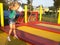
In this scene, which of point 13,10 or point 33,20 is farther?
point 33,20

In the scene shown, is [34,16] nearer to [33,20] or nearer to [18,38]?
[33,20]

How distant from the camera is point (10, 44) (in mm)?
6195

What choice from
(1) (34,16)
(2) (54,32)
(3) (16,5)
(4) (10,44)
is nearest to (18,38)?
(4) (10,44)

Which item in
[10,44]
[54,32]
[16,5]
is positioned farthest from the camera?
[54,32]

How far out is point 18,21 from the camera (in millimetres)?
12734

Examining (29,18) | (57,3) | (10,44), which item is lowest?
(10,44)

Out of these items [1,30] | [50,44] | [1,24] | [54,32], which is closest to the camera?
[50,44]

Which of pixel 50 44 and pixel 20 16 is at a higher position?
pixel 20 16

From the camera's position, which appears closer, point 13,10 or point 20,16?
point 13,10

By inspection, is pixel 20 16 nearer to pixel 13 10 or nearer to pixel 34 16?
pixel 34 16

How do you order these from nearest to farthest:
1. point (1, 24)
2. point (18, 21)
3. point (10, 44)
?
point (10, 44), point (1, 24), point (18, 21)

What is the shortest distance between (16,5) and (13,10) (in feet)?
0.84

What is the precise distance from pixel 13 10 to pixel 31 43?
168 cm

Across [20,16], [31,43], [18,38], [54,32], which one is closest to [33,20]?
[20,16]
